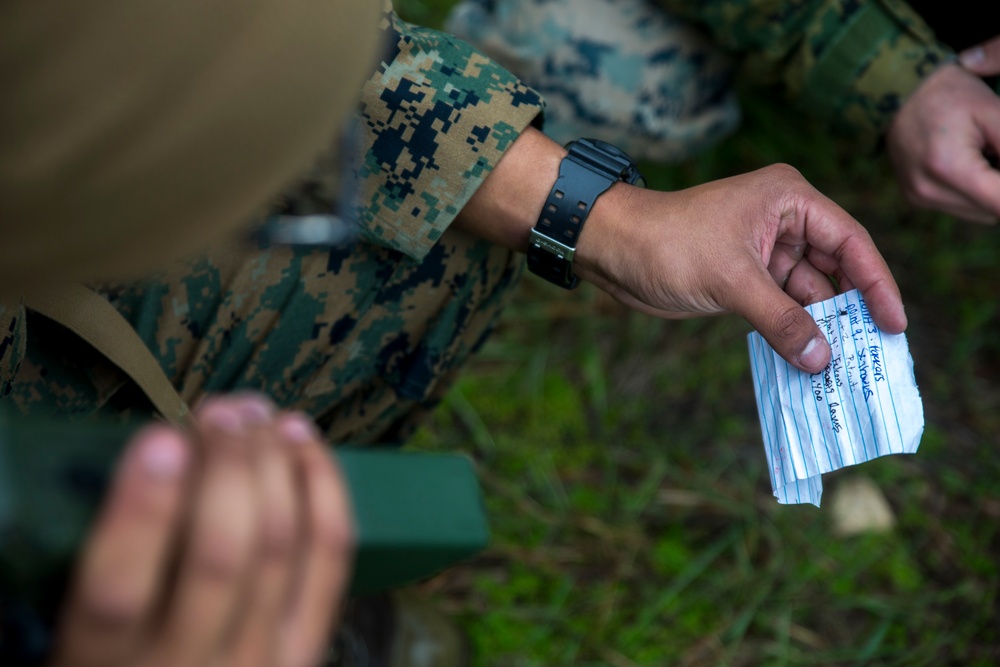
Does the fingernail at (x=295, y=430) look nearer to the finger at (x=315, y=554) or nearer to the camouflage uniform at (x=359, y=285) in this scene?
the finger at (x=315, y=554)

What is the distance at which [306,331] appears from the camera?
1.07m

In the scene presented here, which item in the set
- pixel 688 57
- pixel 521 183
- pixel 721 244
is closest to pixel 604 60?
pixel 688 57

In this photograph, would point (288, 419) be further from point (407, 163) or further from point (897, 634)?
point (897, 634)

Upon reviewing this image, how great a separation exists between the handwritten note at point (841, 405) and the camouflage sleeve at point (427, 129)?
0.44 metres

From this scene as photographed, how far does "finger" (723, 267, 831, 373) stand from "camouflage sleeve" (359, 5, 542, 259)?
0.36 m

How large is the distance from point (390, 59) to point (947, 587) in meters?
1.50

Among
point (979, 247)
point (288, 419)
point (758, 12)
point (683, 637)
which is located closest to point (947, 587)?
point (683, 637)

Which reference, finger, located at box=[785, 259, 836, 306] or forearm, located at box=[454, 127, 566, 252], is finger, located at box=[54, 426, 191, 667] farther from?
finger, located at box=[785, 259, 836, 306]

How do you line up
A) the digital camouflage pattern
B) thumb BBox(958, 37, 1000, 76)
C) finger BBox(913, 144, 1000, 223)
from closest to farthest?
finger BBox(913, 144, 1000, 223) → thumb BBox(958, 37, 1000, 76) → the digital camouflage pattern

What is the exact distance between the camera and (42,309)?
0.85 m

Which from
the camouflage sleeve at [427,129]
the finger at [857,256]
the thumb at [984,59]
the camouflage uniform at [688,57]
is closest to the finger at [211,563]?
the camouflage sleeve at [427,129]

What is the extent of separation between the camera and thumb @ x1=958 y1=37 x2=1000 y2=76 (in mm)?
1420

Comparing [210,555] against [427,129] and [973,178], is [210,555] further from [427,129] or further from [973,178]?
[973,178]

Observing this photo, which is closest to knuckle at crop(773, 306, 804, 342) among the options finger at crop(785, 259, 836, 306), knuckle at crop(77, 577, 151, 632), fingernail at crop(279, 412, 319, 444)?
finger at crop(785, 259, 836, 306)
